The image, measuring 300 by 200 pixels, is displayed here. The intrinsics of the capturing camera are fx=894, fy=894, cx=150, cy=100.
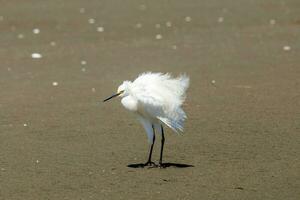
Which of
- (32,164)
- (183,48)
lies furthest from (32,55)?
(32,164)

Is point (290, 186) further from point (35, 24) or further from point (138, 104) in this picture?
point (35, 24)

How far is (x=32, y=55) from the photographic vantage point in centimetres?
1565

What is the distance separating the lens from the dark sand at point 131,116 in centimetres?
834

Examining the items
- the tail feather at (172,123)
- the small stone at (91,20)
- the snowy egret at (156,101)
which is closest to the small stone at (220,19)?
the small stone at (91,20)

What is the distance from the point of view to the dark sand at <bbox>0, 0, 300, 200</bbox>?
8336 mm

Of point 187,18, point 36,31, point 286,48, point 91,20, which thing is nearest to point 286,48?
point 286,48

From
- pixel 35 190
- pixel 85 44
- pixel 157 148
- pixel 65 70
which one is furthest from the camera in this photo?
pixel 85 44

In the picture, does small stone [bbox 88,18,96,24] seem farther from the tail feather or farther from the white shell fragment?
the tail feather

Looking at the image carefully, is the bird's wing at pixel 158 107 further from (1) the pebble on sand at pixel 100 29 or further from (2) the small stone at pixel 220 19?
(2) the small stone at pixel 220 19

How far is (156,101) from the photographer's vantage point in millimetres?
8758

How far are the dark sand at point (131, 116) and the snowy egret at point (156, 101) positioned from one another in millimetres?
440

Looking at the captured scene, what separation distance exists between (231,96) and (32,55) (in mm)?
4614

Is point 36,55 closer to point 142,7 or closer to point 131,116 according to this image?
point 131,116

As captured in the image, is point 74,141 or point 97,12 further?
point 97,12
